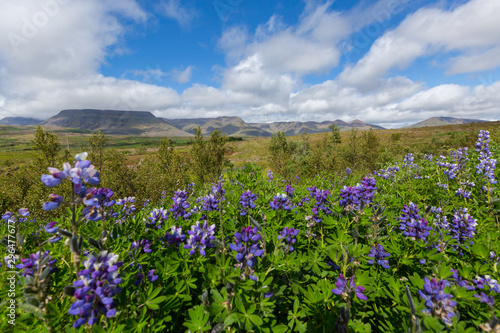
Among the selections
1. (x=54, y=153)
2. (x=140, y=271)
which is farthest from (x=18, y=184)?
(x=140, y=271)

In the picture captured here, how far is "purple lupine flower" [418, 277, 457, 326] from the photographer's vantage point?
4.92ft

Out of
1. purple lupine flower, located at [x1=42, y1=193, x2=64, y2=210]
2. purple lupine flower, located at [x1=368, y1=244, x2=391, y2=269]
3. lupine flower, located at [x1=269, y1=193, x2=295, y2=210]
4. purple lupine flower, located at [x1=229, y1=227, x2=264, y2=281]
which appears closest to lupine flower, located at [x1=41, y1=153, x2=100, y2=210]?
purple lupine flower, located at [x1=42, y1=193, x2=64, y2=210]

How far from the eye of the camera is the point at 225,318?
1.67 m

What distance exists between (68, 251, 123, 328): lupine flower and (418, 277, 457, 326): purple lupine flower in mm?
2359

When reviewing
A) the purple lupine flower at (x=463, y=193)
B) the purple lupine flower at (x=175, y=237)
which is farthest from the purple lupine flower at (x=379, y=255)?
the purple lupine flower at (x=463, y=193)

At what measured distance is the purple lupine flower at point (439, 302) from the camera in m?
1.50

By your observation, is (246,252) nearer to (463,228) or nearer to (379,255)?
(379,255)

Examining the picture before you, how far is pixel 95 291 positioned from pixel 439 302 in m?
2.54

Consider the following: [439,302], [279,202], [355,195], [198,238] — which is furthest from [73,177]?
[355,195]

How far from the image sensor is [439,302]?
1.52 m

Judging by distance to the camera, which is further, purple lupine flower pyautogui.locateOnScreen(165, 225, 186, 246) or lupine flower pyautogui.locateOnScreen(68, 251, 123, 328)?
purple lupine flower pyautogui.locateOnScreen(165, 225, 186, 246)

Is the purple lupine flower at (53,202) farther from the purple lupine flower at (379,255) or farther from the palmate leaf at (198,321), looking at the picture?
the purple lupine flower at (379,255)

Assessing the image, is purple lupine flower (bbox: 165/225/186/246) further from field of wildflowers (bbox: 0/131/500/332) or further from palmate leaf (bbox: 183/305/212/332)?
palmate leaf (bbox: 183/305/212/332)

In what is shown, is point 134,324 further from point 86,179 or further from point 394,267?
point 394,267
